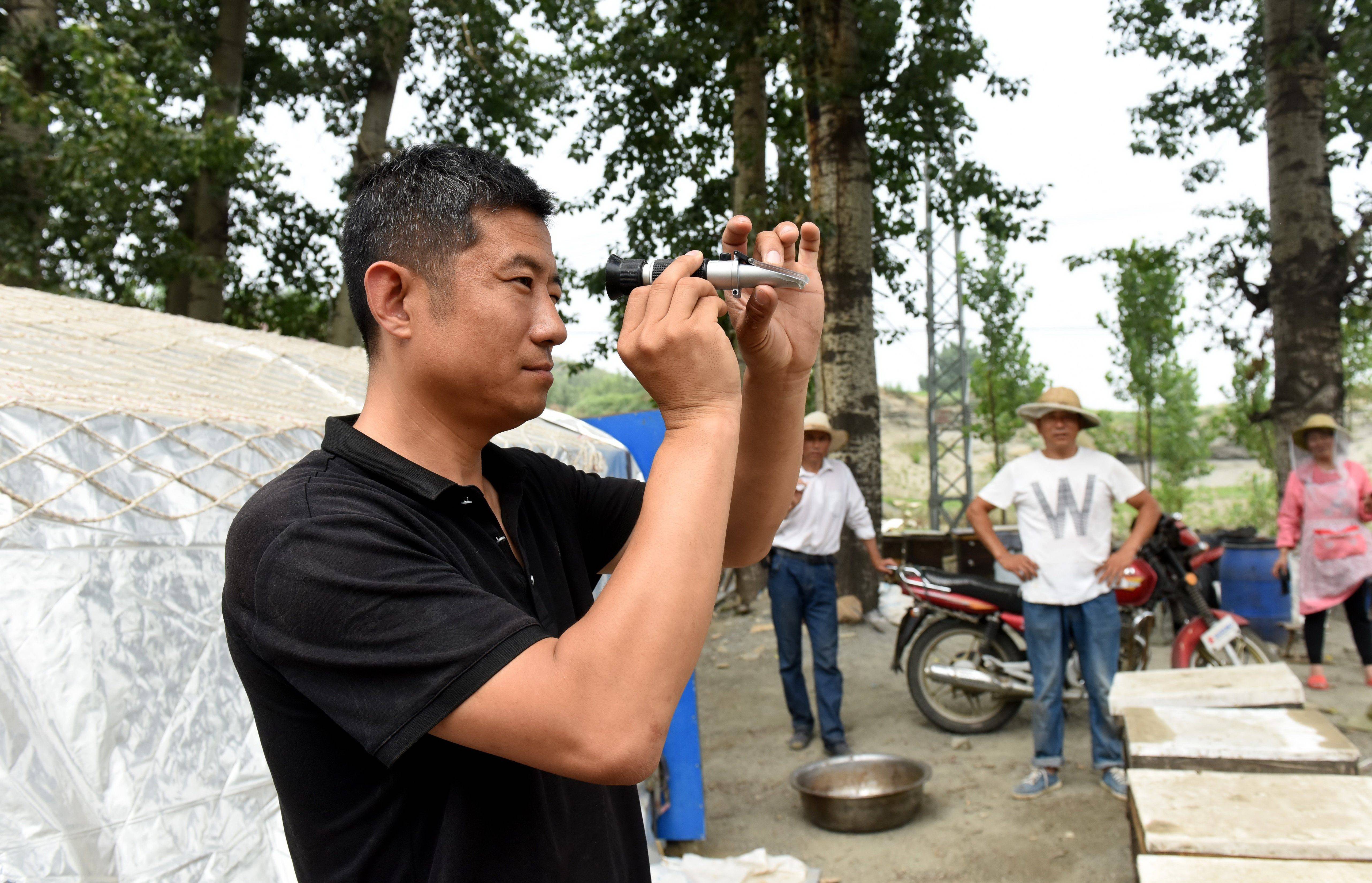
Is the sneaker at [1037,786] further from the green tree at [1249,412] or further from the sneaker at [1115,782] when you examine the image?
the green tree at [1249,412]

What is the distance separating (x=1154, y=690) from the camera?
14.3ft

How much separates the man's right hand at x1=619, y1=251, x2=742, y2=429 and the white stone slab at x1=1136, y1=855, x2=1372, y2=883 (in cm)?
204

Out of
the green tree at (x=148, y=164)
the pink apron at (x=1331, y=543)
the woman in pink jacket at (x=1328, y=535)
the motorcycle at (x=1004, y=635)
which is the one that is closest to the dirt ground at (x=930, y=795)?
the motorcycle at (x=1004, y=635)

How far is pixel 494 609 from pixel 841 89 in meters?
8.94

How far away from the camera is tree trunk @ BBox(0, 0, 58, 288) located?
8695 millimetres

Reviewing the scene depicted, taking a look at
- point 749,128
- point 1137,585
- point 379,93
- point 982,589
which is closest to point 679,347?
→ point 982,589

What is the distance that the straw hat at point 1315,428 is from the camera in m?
6.46

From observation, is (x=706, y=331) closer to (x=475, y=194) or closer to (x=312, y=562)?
(x=475, y=194)

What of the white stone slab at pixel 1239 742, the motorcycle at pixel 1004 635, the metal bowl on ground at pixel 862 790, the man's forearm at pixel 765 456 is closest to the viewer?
the man's forearm at pixel 765 456

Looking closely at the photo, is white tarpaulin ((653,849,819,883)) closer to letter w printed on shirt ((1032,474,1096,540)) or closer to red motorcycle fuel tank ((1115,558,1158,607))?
letter w printed on shirt ((1032,474,1096,540))

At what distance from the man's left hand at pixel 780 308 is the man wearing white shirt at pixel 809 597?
14.6 feet

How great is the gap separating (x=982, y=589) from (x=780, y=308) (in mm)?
4970

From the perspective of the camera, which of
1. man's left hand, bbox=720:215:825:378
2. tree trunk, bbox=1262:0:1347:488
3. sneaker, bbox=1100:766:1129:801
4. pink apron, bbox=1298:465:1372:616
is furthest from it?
tree trunk, bbox=1262:0:1347:488

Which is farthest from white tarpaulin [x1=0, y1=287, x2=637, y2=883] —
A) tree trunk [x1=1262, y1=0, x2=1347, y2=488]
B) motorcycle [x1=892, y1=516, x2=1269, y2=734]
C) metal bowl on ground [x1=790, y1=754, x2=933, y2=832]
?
tree trunk [x1=1262, y1=0, x2=1347, y2=488]
